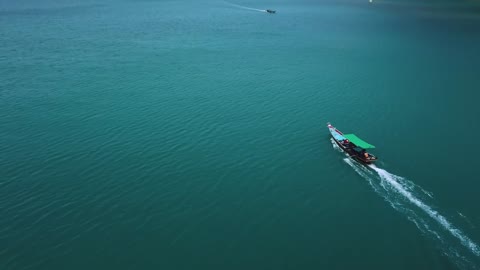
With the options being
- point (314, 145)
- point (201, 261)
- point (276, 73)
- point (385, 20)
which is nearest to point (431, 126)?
point (314, 145)

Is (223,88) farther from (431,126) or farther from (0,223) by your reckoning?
(0,223)

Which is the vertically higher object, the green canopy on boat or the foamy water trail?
the green canopy on boat

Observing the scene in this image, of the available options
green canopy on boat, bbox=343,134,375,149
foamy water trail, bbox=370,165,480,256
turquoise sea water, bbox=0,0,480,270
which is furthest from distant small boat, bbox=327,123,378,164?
foamy water trail, bbox=370,165,480,256

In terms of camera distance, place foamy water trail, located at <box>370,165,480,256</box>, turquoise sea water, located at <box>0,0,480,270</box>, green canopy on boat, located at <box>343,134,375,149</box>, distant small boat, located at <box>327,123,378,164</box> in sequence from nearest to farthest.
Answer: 1. foamy water trail, located at <box>370,165,480,256</box>
2. turquoise sea water, located at <box>0,0,480,270</box>
3. distant small boat, located at <box>327,123,378,164</box>
4. green canopy on boat, located at <box>343,134,375,149</box>

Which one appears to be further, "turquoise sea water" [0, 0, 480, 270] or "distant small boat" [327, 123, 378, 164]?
"distant small boat" [327, 123, 378, 164]

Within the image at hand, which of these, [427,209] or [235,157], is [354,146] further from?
[235,157]

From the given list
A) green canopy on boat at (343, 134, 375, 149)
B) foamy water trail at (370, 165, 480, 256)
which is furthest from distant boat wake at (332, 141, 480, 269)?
green canopy on boat at (343, 134, 375, 149)

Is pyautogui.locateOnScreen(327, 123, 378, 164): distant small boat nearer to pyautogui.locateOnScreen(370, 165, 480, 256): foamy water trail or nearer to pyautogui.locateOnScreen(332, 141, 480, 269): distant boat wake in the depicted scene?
pyautogui.locateOnScreen(332, 141, 480, 269): distant boat wake

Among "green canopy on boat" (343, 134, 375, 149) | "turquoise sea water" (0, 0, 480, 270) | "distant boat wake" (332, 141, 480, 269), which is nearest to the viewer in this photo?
"distant boat wake" (332, 141, 480, 269)
